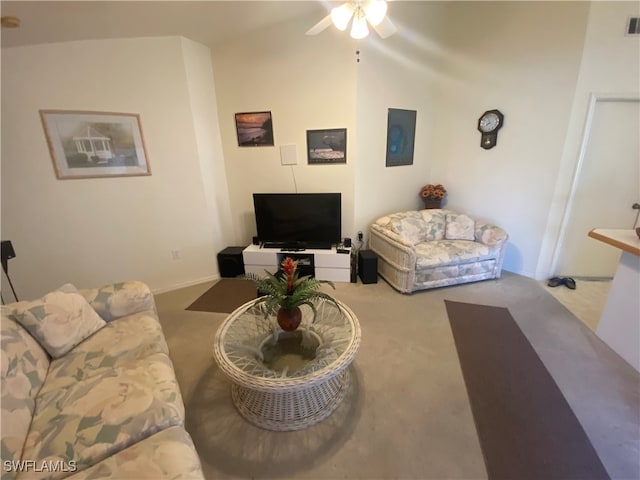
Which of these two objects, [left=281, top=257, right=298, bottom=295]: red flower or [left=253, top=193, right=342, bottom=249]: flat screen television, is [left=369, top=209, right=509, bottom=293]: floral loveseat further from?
[left=281, top=257, right=298, bottom=295]: red flower

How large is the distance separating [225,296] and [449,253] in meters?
2.54

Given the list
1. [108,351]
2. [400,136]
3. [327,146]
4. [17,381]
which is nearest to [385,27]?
[327,146]

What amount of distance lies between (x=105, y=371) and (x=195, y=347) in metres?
0.86

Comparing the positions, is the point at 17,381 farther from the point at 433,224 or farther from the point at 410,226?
the point at 433,224

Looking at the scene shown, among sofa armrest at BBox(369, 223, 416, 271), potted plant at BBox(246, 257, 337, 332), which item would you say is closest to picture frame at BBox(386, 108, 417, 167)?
sofa armrest at BBox(369, 223, 416, 271)

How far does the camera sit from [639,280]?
6.52 ft

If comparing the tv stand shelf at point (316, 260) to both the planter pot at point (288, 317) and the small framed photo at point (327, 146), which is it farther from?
the planter pot at point (288, 317)

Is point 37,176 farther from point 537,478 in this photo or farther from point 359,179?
point 537,478

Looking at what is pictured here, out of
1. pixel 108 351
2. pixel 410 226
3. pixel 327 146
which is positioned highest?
pixel 327 146

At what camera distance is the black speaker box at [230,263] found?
349cm

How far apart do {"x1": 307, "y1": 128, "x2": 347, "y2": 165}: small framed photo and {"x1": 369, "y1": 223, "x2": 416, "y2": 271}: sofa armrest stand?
38.7 inches

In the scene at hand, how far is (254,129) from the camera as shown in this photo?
3.42m

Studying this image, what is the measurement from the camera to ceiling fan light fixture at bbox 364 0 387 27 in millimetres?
1850

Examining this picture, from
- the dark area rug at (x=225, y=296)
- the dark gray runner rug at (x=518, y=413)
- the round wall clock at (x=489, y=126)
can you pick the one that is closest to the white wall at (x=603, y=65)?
the round wall clock at (x=489, y=126)
